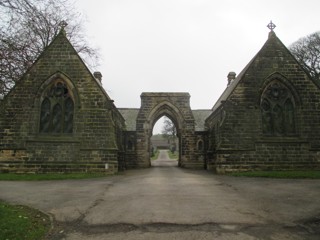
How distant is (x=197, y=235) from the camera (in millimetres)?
6180

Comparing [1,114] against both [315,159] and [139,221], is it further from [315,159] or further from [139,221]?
[315,159]

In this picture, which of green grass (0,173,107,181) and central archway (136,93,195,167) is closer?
green grass (0,173,107,181)

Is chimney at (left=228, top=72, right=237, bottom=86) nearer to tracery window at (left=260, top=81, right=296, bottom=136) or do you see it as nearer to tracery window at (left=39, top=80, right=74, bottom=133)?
tracery window at (left=260, top=81, right=296, bottom=136)

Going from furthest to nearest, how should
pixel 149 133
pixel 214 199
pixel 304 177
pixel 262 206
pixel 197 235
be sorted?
pixel 149 133 → pixel 304 177 → pixel 214 199 → pixel 262 206 → pixel 197 235

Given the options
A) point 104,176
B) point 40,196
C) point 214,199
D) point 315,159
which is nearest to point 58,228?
point 40,196

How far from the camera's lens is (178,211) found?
8.16 m

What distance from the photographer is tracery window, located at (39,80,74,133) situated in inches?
749

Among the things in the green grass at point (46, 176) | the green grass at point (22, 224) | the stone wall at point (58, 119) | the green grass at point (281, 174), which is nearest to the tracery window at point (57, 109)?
the stone wall at point (58, 119)

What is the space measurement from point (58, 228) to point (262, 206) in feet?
17.8

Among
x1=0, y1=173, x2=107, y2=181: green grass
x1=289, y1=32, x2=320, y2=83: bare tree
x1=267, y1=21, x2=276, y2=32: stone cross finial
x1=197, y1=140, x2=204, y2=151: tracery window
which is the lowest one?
x1=0, y1=173, x2=107, y2=181: green grass

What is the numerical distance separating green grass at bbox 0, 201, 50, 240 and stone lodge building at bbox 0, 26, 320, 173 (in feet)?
33.8

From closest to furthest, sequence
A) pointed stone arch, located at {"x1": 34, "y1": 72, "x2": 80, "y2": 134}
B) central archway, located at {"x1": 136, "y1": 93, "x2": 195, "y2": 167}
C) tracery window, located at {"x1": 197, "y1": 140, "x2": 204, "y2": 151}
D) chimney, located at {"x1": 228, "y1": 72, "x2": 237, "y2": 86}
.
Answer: pointed stone arch, located at {"x1": 34, "y1": 72, "x2": 80, "y2": 134}
central archway, located at {"x1": 136, "y1": 93, "x2": 195, "y2": 167}
tracery window, located at {"x1": 197, "y1": 140, "x2": 204, "y2": 151}
chimney, located at {"x1": 228, "y1": 72, "x2": 237, "y2": 86}

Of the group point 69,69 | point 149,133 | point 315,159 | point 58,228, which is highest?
point 69,69

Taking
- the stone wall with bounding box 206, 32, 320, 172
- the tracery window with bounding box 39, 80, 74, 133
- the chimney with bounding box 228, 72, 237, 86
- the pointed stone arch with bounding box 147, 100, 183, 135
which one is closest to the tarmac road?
the stone wall with bounding box 206, 32, 320, 172
